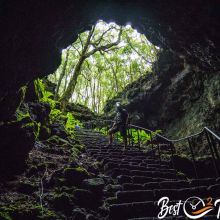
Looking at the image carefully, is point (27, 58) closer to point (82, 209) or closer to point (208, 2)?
point (82, 209)

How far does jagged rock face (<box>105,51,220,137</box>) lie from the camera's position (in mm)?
9828

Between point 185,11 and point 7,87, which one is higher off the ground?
point 185,11

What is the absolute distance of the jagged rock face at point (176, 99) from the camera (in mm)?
9828

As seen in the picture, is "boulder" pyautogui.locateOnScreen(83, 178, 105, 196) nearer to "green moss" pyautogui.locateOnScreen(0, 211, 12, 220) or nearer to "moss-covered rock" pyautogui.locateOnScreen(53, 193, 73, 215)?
"moss-covered rock" pyautogui.locateOnScreen(53, 193, 73, 215)

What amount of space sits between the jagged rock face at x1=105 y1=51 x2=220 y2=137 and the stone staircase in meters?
3.81

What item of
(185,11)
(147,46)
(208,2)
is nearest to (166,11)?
(185,11)

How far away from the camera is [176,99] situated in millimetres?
13055

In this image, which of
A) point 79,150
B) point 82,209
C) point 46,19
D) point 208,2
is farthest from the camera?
point 79,150

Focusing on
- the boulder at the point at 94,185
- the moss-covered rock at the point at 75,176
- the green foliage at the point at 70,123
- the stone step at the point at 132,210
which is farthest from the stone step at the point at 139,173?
the green foliage at the point at 70,123

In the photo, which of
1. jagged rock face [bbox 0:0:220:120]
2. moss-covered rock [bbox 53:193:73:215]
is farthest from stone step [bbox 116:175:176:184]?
jagged rock face [bbox 0:0:220:120]

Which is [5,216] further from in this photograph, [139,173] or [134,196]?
[139,173]

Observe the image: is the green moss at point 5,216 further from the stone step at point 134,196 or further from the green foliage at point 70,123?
the green foliage at point 70,123

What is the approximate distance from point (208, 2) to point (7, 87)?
4.89 meters

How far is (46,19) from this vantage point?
4582 mm
